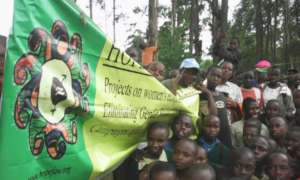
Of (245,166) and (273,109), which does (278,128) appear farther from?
(245,166)

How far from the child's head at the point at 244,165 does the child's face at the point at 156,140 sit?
Result: 0.66 meters

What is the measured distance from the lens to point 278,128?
5070mm

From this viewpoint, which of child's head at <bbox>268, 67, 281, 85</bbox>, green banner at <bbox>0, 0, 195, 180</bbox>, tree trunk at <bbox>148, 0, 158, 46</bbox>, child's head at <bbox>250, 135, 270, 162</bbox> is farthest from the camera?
tree trunk at <bbox>148, 0, 158, 46</bbox>

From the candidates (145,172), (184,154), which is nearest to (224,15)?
(184,154)

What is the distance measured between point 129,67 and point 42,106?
3.02 ft

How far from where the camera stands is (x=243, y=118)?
573 cm

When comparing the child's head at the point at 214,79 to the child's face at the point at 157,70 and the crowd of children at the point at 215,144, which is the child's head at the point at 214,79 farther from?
the child's face at the point at 157,70

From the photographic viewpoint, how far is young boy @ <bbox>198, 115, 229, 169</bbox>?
176 inches

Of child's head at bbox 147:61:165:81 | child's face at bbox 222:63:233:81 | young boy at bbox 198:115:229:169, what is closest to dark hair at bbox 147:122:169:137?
young boy at bbox 198:115:229:169

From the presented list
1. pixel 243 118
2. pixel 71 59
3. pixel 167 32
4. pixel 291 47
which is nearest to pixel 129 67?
pixel 71 59

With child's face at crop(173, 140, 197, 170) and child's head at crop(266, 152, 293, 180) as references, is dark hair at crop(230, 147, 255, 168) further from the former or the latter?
child's face at crop(173, 140, 197, 170)

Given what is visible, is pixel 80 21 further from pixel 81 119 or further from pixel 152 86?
pixel 152 86

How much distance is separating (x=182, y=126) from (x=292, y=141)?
1.21m

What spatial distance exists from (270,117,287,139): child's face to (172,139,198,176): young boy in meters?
1.44
